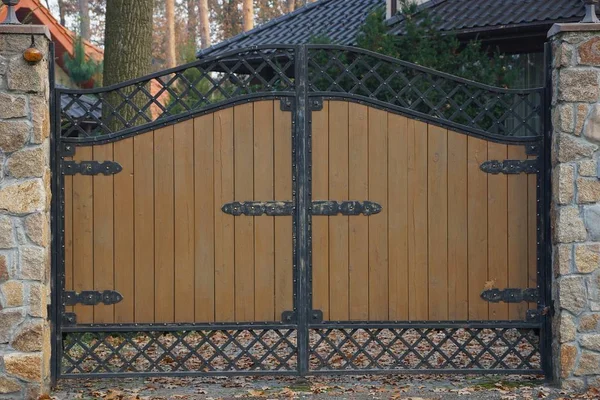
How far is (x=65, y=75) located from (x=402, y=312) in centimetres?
1426

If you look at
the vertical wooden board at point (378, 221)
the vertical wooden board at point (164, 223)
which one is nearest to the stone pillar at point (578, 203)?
the vertical wooden board at point (378, 221)

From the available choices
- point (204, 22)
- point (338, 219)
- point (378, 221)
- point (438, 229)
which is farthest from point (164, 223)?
point (204, 22)

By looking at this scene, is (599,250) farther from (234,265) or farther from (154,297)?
(154,297)

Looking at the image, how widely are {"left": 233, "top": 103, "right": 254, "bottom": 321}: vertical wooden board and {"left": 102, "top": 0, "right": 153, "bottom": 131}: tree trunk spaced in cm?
307

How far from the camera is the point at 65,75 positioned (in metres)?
19.2

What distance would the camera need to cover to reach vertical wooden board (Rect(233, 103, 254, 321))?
6.25m

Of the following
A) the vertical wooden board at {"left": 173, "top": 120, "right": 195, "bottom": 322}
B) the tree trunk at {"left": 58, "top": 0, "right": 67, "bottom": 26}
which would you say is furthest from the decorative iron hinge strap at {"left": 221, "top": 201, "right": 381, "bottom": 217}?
the tree trunk at {"left": 58, "top": 0, "right": 67, "bottom": 26}

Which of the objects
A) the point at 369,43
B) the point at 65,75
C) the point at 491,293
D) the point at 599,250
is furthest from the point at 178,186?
the point at 65,75

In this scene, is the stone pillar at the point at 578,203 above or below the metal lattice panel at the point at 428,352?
above

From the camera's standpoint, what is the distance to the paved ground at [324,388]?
5.99 m

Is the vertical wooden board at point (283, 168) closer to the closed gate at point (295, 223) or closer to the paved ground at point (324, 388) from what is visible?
the closed gate at point (295, 223)

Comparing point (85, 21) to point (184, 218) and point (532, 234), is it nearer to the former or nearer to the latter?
point (184, 218)

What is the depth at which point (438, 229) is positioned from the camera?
635cm

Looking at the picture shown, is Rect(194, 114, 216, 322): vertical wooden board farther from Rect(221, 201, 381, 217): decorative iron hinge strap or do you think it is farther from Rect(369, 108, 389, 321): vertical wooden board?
Rect(369, 108, 389, 321): vertical wooden board
